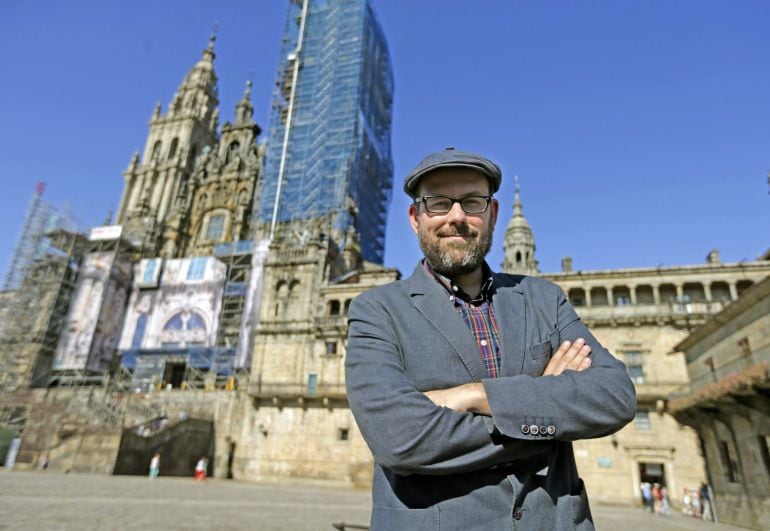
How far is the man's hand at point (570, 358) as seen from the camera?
Result: 6.66 ft

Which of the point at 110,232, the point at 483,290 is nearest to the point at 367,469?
the point at 483,290

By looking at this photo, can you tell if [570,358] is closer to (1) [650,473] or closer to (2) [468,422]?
(2) [468,422]

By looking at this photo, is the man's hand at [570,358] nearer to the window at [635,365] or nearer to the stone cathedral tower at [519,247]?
the window at [635,365]

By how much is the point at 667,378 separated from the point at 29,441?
33616 millimetres

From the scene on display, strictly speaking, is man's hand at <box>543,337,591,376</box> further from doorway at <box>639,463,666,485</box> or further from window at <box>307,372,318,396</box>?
doorway at <box>639,463,666,485</box>

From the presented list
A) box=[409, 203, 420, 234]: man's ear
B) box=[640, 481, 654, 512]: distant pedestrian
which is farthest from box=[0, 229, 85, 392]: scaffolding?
box=[409, 203, 420, 234]: man's ear

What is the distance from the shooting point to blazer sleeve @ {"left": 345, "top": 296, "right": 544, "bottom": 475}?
1.70m

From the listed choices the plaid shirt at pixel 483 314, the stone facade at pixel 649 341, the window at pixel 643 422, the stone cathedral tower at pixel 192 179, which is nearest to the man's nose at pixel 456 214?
the plaid shirt at pixel 483 314

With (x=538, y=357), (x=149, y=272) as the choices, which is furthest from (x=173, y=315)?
(x=538, y=357)

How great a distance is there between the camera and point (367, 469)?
1054 inches

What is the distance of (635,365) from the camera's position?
2542 centimetres

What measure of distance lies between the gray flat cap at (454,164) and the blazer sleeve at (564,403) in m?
0.98

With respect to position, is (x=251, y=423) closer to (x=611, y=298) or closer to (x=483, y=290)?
(x=611, y=298)

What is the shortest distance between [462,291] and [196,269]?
129ft
